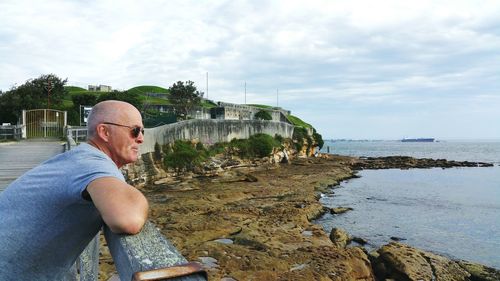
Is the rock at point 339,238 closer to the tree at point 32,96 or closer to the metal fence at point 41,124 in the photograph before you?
the metal fence at point 41,124

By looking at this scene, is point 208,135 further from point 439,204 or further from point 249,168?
point 439,204

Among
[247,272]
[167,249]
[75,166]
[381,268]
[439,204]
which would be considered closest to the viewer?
[167,249]

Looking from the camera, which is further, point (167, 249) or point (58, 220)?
point (58, 220)

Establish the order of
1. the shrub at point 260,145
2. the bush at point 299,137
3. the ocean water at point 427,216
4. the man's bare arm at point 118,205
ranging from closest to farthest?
the man's bare arm at point 118,205
the ocean water at point 427,216
the shrub at point 260,145
the bush at point 299,137

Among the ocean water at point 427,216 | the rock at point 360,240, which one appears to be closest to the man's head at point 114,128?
the ocean water at point 427,216

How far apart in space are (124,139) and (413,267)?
426 inches

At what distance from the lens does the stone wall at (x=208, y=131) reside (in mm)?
28623

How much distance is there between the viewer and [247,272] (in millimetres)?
9562

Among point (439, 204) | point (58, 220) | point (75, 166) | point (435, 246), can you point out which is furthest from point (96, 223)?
point (439, 204)

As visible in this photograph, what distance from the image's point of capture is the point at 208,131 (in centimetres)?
3828

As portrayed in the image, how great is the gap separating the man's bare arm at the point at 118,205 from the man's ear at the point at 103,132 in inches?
21.5

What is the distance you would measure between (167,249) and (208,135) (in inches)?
1454

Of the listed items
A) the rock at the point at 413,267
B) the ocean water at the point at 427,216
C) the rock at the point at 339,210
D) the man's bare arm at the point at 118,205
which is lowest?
the ocean water at the point at 427,216

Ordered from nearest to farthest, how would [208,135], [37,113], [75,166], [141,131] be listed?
[75,166]
[141,131]
[37,113]
[208,135]
